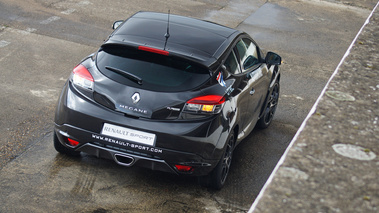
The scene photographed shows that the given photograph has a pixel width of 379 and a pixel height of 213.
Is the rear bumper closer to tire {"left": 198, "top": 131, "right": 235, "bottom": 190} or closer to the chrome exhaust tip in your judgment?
the chrome exhaust tip

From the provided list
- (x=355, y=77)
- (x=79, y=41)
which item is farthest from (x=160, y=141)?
(x=79, y=41)

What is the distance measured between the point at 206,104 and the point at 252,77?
1469mm

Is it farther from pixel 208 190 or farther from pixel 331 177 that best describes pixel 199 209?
pixel 331 177

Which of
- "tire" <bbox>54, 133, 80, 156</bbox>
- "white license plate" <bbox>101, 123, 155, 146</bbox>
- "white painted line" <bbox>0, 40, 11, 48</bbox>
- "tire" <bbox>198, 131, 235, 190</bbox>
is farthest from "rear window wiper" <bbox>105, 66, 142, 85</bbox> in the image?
"white painted line" <bbox>0, 40, 11, 48</bbox>

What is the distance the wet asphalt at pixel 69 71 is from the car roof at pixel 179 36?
1371 mm

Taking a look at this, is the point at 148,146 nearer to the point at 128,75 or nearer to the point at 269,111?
the point at 128,75

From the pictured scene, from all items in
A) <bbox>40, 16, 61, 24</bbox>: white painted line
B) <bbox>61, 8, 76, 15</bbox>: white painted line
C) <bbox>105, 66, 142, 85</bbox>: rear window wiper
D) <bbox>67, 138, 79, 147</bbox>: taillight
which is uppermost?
<bbox>105, 66, 142, 85</bbox>: rear window wiper

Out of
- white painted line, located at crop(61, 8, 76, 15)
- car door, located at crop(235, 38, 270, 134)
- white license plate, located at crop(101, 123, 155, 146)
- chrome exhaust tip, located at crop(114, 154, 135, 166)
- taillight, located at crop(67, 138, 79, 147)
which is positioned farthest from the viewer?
white painted line, located at crop(61, 8, 76, 15)

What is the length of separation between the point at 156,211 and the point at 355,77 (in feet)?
7.71

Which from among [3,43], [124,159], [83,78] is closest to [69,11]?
[3,43]

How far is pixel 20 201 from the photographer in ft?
18.1

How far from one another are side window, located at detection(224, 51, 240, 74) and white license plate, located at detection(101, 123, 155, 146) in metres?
1.28

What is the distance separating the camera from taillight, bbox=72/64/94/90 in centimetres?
582

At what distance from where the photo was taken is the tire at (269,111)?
26.9ft
